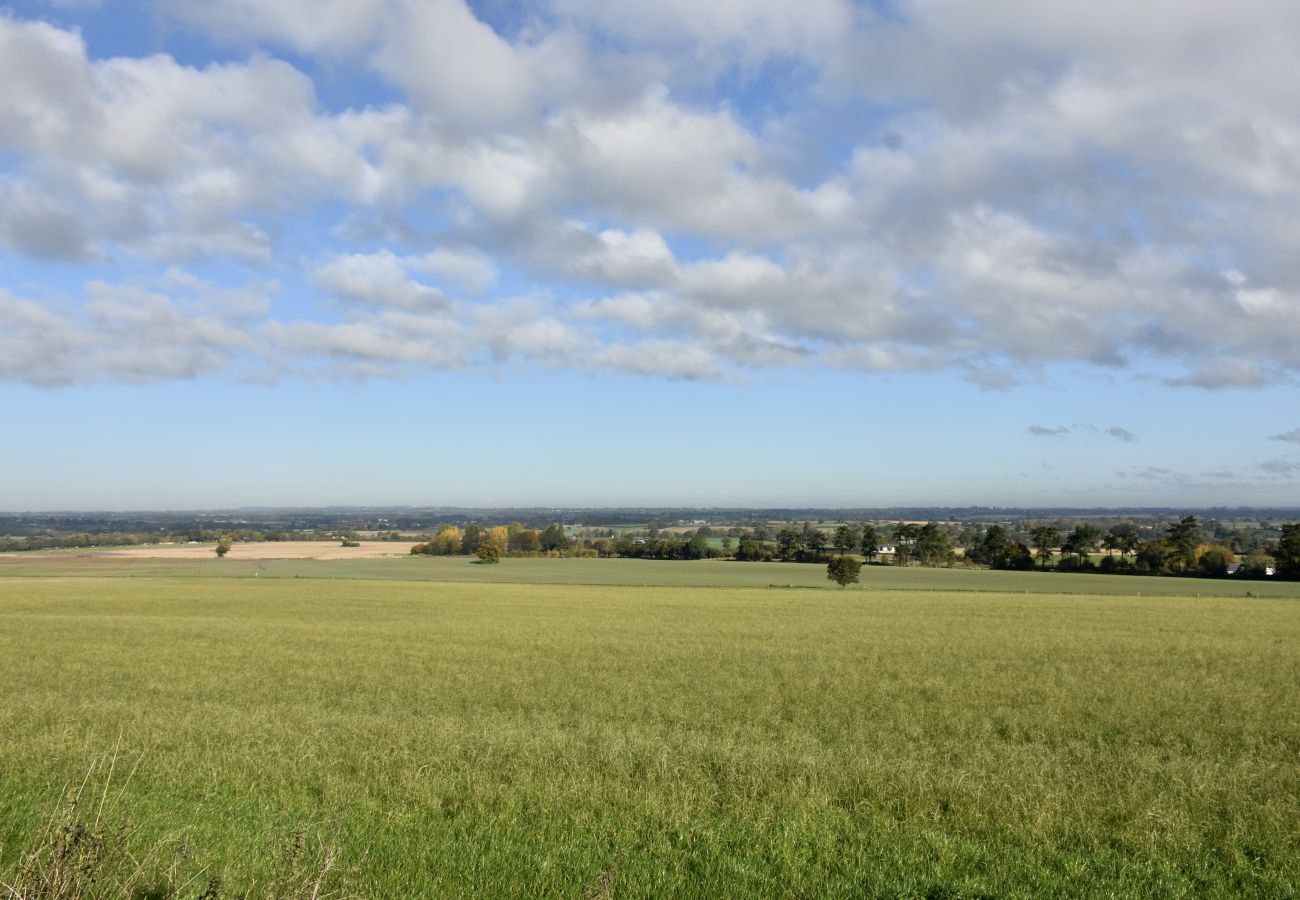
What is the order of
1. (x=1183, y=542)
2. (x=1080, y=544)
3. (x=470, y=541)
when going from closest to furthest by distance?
(x=1183, y=542)
(x=1080, y=544)
(x=470, y=541)

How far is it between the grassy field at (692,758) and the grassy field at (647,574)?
164 ft

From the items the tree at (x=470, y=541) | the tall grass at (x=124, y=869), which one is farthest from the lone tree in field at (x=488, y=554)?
the tall grass at (x=124, y=869)

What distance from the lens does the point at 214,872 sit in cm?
645

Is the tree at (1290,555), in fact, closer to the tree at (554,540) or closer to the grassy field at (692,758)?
the grassy field at (692,758)

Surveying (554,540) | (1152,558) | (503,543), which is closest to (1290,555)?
(1152,558)

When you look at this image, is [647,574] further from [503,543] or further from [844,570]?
[503,543]

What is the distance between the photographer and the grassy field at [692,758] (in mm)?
7230

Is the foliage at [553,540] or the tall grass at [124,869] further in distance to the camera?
the foliage at [553,540]

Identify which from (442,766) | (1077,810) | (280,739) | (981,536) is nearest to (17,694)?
(280,739)

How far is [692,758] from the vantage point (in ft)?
36.9

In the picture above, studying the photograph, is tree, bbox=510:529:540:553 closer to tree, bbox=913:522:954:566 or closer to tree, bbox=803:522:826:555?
tree, bbox=803:522:826:555

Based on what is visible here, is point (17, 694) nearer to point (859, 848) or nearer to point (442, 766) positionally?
point (442, 766)

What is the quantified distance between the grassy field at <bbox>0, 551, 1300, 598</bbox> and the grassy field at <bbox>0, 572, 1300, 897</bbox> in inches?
1972

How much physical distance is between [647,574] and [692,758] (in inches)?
3113
